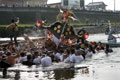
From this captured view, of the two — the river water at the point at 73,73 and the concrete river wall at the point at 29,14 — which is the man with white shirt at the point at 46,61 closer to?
the river water at the point at 73,73

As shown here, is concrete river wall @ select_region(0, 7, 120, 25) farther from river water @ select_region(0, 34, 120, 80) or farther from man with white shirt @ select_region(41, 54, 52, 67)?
river water @ select_region(0, 34, 120, 80)

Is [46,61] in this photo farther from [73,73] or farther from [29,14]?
[29,14]

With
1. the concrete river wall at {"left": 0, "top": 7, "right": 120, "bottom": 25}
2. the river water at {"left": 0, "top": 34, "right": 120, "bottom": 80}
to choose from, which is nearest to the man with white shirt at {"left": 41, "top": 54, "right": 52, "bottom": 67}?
the river water at {"left": 0, "top": 34, "right": 120, "bottom": 80}

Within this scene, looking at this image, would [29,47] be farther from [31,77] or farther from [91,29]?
[91,29]

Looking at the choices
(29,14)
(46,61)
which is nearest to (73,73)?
(46,61)

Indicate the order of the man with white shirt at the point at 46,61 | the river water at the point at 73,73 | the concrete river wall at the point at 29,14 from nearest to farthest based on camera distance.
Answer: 1. the river water at the point at 73,73
2. the man with white shirt at the point at 46,61
3. the concrete river wall at the point at 29,14

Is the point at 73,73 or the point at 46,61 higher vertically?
the point at 46,61

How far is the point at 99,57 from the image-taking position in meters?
26.3

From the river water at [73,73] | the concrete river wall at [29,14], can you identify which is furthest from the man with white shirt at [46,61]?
the concrete river wall at [29,14]

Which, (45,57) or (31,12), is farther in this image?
(31,12)

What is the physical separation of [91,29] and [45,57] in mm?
54447

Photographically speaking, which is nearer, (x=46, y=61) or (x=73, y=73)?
(x=73, y=73)

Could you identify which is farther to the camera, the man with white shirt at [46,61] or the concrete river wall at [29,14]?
the concrete river wall at [29,14]

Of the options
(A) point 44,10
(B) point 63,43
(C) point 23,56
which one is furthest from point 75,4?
(C) point 23,56
